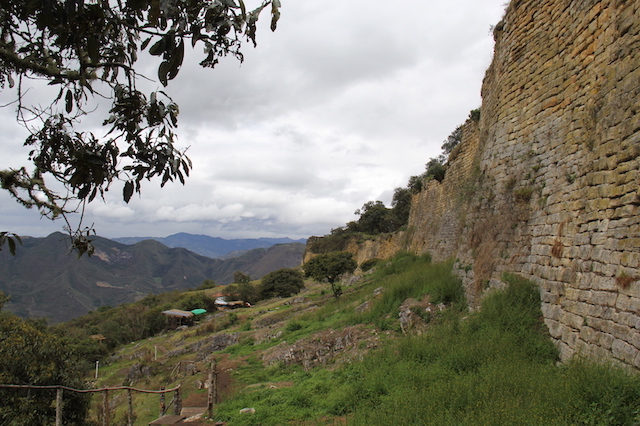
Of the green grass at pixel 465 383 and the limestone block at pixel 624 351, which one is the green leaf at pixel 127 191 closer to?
the green grass at pixel 465 383

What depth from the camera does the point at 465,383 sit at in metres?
4.55

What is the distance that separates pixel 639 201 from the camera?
3986 millimetres

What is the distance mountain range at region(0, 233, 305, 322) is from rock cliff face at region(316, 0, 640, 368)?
77578 millimetres

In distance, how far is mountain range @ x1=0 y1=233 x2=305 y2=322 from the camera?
340 ft

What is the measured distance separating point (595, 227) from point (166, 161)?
206 inches

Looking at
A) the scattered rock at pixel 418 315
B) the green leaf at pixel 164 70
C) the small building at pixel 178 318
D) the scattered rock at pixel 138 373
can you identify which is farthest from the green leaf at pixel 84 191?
the small building at pixel 178 318

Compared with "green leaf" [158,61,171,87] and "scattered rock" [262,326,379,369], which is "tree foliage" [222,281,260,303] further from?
"green leaf" [158,61,171,87]

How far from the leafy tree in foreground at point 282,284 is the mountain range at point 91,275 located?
38.7 m

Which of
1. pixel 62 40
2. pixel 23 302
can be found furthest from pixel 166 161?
pixel 23 302

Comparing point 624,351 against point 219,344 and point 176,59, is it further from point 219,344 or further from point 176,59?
point 219,344

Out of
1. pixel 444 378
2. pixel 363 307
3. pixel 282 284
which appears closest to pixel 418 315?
pixel 444 378

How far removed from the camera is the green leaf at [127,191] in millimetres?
2048

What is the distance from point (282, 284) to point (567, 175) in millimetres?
41067

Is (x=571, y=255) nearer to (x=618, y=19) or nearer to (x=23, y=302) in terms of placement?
(x=618, y=19)
